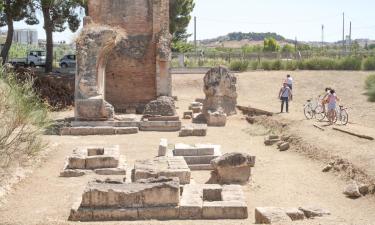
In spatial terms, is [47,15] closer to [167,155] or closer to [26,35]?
[167,155]

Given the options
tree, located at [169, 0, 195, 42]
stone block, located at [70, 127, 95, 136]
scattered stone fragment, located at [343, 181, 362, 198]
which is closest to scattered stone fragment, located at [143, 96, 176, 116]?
stone block, located at [70, 127, 95, 136]

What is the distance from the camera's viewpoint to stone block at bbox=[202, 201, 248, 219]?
942 centimetres

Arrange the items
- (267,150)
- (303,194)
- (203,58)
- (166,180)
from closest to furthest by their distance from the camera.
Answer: (166,180) < (303,194) < (267,150) < (203,58)

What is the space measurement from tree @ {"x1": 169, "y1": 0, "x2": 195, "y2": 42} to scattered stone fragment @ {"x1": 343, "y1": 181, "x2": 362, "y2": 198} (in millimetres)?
28824

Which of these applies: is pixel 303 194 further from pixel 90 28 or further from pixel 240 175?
pixel 90 28

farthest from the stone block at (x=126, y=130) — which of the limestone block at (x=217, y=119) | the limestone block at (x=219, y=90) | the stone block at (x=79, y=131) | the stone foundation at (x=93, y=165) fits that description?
the stone foundation at (x=93, y=165)

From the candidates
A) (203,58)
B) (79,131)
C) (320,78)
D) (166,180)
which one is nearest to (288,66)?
(320,78)

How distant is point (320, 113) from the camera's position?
2025 cm

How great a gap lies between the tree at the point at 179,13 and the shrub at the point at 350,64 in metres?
11.5

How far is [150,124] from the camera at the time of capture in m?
Answer: 20.1

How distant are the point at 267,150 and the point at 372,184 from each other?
204 inches

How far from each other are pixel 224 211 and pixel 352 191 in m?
3.23

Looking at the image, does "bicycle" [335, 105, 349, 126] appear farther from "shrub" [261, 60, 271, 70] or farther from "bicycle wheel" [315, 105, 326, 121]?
"shrub" [261, 60, 271, 70]

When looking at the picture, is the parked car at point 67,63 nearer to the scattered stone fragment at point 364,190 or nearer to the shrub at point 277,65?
the shrub at point 277,65
